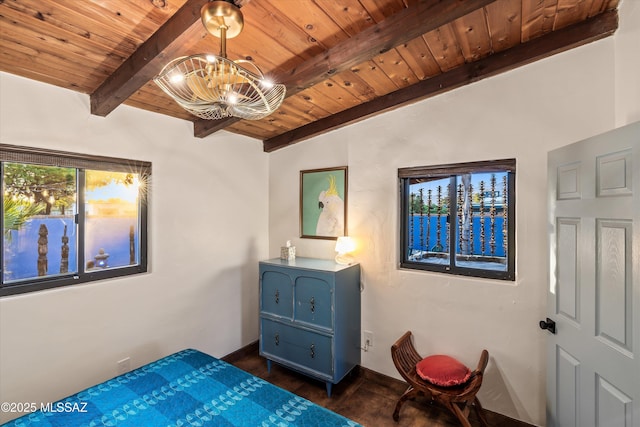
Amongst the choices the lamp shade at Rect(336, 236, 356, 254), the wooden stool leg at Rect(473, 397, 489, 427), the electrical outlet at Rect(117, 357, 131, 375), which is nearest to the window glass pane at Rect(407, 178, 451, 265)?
the lamp shade at Rect(336, 236, 356, 254)

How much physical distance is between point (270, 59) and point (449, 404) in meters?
2.56

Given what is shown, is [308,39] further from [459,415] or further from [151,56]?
[459,415]

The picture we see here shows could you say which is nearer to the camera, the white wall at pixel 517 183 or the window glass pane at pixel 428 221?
the white wall at pixel 517 183

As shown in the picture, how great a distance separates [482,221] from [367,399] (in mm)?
1767

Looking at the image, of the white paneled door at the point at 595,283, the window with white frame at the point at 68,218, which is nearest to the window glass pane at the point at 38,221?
the window with white frame at the point at 68,218

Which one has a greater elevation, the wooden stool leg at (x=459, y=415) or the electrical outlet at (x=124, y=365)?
the electrical outlet at (x=124, y=365)

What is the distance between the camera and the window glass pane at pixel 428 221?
2482mm

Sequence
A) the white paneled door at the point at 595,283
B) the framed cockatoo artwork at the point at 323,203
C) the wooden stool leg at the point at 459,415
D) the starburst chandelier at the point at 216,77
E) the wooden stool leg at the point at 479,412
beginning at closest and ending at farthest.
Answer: the starburst chandelier at the point at 216,77 < the white paneled door at the point at 595,283 < the wooden stool leg at the point at 459,415 < the wooden stool leg at the point at 479,412 < the framed cockatoo artwork at the point at 323,203

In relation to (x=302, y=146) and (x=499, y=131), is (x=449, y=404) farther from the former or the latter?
(x=302, y=146)

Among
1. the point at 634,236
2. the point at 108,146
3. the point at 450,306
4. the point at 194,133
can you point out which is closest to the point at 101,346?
the point at 108,146

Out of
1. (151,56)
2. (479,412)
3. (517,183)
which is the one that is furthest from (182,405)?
(517,183)

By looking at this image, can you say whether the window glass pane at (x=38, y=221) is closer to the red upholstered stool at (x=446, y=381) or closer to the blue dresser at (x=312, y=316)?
the blue dresser at (x=312, y=316)

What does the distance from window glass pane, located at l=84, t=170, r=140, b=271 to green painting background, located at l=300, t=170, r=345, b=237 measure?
1584 mm

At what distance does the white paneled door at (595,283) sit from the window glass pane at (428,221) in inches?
30.5
